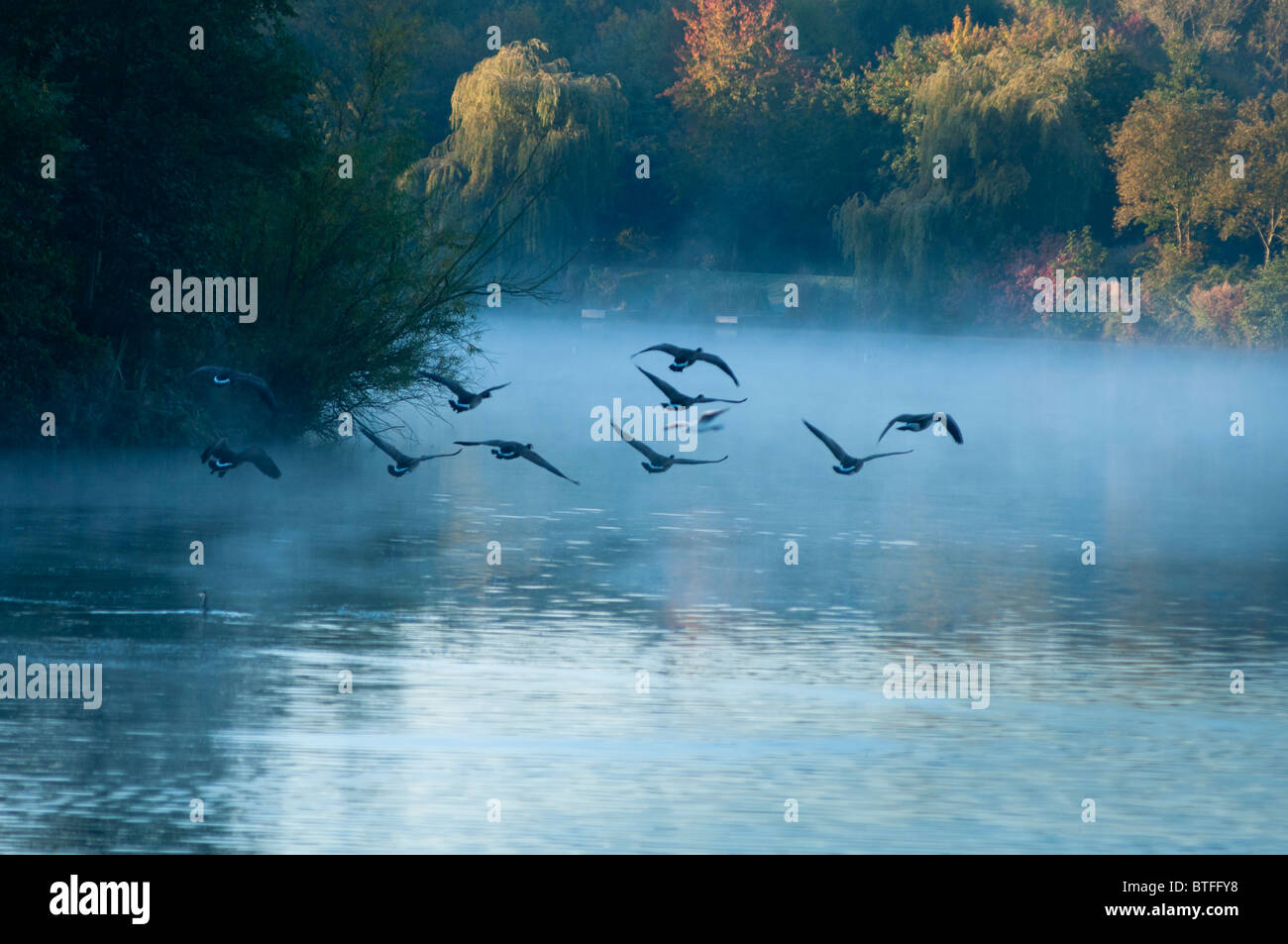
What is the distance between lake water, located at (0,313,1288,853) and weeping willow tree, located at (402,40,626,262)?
2539cm

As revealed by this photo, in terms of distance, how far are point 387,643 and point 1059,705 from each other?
551cm

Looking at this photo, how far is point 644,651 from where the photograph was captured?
1661cm

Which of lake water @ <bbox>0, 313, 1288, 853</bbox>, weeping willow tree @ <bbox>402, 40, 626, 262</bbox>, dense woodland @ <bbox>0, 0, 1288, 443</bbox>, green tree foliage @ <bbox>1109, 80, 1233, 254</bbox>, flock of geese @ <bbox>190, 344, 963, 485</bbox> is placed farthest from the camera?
green tree foliage @ <bbox>1109, 80, 1233, 254</bbox>

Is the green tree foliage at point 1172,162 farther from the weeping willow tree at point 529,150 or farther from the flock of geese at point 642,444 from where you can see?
the flock of geese at point 642,444

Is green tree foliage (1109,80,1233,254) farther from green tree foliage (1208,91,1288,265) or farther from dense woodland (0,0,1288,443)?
green tree foliage (1208,91,1288,265)

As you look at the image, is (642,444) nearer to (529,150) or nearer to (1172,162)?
(529,150)

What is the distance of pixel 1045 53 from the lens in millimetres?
67188

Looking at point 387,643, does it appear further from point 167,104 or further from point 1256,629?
point 167,104

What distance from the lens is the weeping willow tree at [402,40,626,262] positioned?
58062mm

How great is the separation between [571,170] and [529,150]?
1894 mm

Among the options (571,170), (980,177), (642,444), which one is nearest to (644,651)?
(642,444)

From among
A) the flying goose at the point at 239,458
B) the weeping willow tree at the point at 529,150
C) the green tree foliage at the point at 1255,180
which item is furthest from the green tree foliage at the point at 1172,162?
the flying goose at the point at 239,458

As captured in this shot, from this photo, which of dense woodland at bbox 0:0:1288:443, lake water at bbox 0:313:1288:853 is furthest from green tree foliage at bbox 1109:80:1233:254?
lake water at bbox 0:313:1288:853
